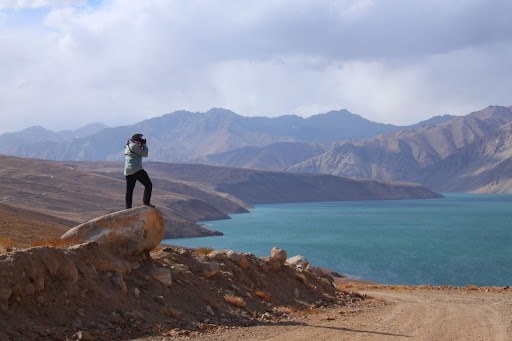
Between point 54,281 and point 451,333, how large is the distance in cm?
863

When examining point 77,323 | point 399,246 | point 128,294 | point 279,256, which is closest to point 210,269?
point 128,294

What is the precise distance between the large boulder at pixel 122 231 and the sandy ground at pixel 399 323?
3.14m

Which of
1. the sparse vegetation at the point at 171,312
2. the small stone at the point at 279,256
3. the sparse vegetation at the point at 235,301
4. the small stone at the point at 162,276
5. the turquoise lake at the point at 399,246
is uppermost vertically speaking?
the small stone at the point at 162,276

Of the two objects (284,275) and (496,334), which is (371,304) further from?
(496,334)

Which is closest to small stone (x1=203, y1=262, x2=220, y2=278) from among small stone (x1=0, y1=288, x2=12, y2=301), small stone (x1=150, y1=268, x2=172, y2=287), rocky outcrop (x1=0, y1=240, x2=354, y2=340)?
rocky outcrop (x1=0, y1=240, x2=354, y2=340)

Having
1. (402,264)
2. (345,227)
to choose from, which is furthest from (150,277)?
(345,227)

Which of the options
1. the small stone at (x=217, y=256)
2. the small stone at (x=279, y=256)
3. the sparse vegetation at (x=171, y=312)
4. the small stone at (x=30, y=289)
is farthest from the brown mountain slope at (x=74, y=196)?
the small stone at (x=30, y=289)

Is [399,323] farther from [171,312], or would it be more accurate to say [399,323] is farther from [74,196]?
[74,196]

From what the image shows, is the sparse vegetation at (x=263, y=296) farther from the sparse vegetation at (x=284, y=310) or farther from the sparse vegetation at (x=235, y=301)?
the sparse vegetation at (x=235, y=301)

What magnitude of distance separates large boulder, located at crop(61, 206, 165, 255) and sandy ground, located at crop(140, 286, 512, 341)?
314 centimetres

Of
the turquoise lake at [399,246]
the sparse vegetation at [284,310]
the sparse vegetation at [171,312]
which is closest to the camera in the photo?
the sparse vegetation at [171,312]

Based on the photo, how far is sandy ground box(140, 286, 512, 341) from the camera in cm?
1318

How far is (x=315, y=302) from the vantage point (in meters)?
19.0

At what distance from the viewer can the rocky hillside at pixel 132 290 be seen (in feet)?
37.1
